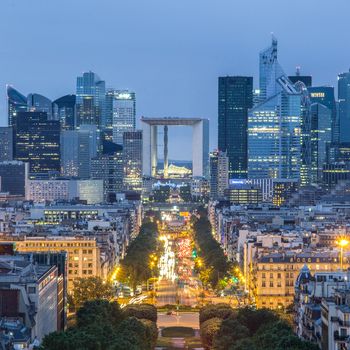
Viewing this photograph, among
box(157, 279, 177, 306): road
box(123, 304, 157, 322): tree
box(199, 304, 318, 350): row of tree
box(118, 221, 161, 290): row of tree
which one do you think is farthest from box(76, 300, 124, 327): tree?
box(118, 221, 161, 290): row of tree

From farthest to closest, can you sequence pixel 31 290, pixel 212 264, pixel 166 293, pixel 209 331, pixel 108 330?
pixel 212 264, pixel 166 293, pixel 209 331, pixel 31 290, pixel 108 330

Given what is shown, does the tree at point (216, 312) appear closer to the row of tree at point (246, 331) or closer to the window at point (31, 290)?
the row of tree at point (246, 331)

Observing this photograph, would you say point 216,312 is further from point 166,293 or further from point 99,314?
point 166,293

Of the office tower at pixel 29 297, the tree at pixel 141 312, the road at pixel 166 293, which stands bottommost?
the road at pixel 166 293

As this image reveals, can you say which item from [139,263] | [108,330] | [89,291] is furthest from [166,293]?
[108,330]

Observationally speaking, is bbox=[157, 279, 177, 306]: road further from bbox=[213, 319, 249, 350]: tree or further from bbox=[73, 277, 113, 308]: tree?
bbox=[213, 319, 249, 350]: tree

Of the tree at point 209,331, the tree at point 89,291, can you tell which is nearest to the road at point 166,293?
the tree at point 89,291

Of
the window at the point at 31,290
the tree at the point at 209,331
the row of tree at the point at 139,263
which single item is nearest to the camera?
the window at the point at 31,290
